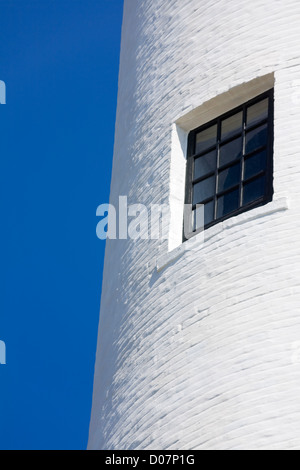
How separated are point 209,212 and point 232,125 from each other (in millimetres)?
963

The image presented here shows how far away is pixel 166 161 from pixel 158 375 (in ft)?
7.98

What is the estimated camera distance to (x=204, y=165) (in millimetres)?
14484

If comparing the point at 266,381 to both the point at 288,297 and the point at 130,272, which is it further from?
the point at 130,272

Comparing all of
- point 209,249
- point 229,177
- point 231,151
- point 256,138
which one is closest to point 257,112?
point 256,138

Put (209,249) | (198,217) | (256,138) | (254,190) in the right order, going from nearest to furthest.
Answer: (209,249), (254,190), (256,138), (198,217)

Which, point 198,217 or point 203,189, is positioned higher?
point 203,189

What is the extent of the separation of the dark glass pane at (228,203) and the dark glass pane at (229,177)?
0.09 meters

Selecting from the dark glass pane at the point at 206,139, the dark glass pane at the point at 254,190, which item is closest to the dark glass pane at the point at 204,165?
the dark glass pane at the point at 206,139

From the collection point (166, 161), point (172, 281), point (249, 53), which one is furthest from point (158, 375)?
point (249, 53)

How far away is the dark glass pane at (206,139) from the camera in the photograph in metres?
14.5

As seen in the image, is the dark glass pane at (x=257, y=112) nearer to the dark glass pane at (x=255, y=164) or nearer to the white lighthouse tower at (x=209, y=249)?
the white lighthouse tower at (x=209, y=249)

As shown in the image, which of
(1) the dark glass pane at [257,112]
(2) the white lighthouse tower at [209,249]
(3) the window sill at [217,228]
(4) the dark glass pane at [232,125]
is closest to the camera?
(2) the white lighthouse tower at [209,249]

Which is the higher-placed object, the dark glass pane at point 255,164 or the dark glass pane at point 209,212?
the dark glass pane at point 255,164

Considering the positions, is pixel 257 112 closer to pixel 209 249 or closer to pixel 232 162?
pixel 232 162
